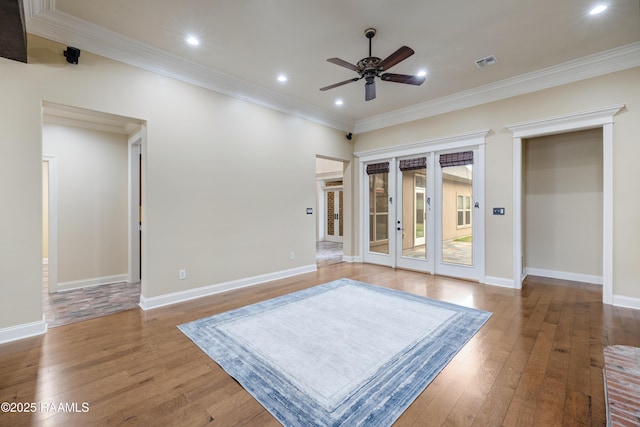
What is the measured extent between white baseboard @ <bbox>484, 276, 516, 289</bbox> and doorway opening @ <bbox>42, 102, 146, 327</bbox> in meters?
5.57

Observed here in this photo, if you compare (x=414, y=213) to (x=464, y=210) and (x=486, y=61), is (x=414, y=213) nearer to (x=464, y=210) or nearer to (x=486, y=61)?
(x=464, y=210)

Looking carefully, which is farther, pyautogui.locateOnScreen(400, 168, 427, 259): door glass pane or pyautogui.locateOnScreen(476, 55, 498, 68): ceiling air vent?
pyautogui.locateOnScreen(400, 168, 427, 259): door glass pane

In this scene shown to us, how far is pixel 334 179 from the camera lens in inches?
387

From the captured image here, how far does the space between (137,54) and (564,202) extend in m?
6.98

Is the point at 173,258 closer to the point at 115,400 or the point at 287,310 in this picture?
the point at 287,310

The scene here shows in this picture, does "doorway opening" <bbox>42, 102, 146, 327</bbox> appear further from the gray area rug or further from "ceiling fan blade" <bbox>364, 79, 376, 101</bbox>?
"ceiling fan blade" <bbox>364, 79, 376, 101</bbox>

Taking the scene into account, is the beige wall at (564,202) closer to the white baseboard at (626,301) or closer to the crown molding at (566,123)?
the crown molding at (566,123)

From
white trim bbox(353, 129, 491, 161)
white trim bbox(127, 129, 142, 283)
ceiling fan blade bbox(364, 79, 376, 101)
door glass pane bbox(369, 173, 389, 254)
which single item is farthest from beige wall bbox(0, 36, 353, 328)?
ceiling fan blade bbox(364, 79, 376, 101)

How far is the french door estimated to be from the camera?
5.00 m

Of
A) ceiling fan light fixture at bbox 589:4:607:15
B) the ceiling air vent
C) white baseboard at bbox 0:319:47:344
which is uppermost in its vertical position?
the ceiling air vent

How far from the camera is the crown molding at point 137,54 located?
281cm

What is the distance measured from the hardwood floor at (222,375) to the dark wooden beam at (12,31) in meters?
2.76

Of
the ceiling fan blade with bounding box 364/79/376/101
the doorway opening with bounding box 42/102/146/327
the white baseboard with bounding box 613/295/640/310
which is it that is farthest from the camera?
the doorway opening with bounding box 42/102/146/327

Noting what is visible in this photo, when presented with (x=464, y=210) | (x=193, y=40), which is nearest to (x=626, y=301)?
(x=464, y=210)
